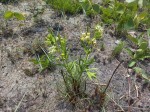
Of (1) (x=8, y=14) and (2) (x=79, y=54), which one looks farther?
(1) (x=8, y=14)

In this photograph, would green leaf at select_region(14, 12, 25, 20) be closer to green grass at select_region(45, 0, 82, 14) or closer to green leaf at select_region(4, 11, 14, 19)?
green leaf at select_region(4, 11, 14, 19)

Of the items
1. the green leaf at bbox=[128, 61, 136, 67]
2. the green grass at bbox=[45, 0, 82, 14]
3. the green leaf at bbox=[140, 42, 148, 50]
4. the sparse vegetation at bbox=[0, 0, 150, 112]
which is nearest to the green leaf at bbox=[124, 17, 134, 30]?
the sparse vegetation at bbox=[0, 0, 150, 112]

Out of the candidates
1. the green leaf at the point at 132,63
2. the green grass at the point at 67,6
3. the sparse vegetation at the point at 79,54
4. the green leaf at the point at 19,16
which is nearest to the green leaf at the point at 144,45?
the sparse vegetation at the point at 79,54

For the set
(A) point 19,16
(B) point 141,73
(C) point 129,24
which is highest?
(C) point 129,24

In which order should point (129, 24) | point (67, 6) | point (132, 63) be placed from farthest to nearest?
point (67, 6) → point (129, 24) → point (132, 63)

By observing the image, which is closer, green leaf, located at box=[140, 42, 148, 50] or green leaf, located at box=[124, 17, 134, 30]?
green leaf, located at box=[140, 42, 148, 50]

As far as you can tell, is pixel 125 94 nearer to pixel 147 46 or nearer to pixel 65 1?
pixel 147 46

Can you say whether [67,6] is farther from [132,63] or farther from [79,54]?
[132,63]

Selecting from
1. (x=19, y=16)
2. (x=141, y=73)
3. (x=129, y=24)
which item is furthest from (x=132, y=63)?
(x=19, y=16)

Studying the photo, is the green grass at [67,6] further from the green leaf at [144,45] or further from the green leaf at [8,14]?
the green leaf at [144,45]

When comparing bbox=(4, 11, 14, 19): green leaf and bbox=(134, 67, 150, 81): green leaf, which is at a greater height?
bbox=(4, 11, 14, 19): green leaf

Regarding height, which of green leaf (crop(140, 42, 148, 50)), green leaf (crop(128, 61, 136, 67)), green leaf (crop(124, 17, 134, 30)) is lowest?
green leaf (crop(128, 61, 136, 67))
